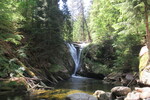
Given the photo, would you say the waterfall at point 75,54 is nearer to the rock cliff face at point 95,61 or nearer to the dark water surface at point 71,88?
the rock cliff face at point 95,61

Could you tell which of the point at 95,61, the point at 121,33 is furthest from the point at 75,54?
the point at 121,33

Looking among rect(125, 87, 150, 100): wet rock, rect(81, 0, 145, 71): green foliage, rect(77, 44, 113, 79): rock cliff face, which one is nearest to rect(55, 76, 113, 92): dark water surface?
rect(81, 0, 145, 71): green foliage

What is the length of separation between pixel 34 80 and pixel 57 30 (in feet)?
22.6

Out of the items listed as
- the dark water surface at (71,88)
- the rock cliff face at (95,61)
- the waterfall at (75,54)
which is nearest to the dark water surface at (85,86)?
the dark water surface at (71,88)

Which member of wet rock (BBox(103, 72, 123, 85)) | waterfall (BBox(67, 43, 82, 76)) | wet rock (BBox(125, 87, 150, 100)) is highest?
waterfall (BBox(67, 43, 82, 76))

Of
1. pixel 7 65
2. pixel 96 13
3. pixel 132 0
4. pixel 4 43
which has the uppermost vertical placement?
pixel 96 13

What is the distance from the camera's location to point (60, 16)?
18688 millimetres

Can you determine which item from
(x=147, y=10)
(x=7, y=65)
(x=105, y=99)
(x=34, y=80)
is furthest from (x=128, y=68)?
(x=7, y=65)

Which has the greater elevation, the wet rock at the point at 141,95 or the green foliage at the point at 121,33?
the green foliage at the point at 121,33

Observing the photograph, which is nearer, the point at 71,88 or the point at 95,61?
the point at 71,88

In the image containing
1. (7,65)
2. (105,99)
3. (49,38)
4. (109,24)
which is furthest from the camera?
(109,24)

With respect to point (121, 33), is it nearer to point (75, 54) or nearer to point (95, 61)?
point (95, 61)

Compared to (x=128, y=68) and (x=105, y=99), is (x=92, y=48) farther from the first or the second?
(x=105, y=99)

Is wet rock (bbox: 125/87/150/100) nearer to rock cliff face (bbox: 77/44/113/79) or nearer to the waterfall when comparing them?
rock cliff face (bbox: 77/44/113/79)
